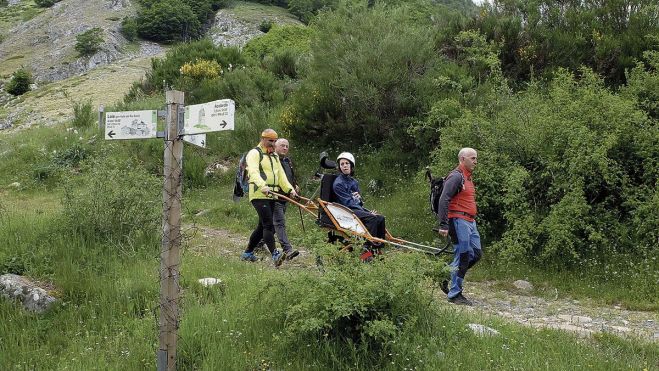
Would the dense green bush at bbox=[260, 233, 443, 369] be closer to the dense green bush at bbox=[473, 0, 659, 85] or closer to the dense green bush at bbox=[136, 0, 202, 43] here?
the dense green bush at bbox=[473, 0, 659, 85]

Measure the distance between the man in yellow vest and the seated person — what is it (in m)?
0.67

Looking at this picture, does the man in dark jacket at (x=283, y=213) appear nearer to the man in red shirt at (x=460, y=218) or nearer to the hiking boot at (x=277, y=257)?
the hiking boot at (x=277, y=257)

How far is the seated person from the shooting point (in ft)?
24.5

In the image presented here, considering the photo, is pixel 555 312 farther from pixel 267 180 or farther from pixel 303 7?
pixel 303 7

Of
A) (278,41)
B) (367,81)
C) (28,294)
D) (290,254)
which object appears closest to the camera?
Result: (28,294)

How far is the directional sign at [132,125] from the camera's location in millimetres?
4766

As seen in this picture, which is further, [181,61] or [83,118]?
[181,61]

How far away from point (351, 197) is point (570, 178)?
10.9 feet

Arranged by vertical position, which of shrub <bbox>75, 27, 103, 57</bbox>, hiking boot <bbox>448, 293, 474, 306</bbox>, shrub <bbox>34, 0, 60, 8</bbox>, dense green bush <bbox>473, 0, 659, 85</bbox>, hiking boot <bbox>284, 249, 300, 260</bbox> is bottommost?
shrub <bbox>75, 27, 103, 57</bbox>

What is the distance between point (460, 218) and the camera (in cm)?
689

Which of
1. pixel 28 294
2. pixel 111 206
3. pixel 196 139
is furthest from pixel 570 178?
pixel 28 294

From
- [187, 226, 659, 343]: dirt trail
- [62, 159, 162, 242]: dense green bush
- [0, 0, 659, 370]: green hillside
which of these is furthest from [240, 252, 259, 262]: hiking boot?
[62, 159, 162, 242]: dense green bush

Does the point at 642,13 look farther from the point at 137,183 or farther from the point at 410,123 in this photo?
the point at 137,183

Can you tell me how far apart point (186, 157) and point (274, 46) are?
14693mm
